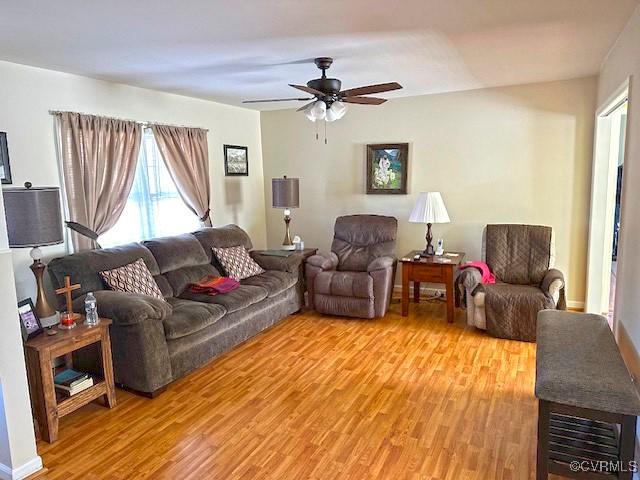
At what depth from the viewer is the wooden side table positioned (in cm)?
256

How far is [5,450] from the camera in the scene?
7.47 ft

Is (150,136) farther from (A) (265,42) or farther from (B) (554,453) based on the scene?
(B) (554,453)

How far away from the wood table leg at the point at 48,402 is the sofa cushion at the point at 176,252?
149cm

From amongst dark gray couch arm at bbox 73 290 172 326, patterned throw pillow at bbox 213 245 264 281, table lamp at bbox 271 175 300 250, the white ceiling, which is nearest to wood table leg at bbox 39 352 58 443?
dark gray couch arm at bbox 73 290 172 326

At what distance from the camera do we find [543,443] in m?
2.02

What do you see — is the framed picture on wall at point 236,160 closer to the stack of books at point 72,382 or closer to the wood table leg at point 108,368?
the wood table leg at point 108,368

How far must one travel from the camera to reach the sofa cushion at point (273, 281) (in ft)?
14.0

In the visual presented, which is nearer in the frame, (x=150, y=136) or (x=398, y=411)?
(x=398, y=411)

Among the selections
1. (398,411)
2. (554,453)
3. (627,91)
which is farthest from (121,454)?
(627,91)

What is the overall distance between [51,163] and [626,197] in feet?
13.5

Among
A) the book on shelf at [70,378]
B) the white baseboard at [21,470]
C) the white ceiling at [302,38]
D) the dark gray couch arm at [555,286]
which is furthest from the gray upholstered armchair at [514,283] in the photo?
the white baseboard at [21,470]

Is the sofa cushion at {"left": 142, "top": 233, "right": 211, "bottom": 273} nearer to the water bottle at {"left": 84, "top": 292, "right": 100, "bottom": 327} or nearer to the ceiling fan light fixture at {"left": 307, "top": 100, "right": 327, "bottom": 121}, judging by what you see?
the water bottle at {"left": 84, "top": 292, "right": 100, "bottom": 327}

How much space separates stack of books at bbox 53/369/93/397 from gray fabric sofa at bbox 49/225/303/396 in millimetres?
260

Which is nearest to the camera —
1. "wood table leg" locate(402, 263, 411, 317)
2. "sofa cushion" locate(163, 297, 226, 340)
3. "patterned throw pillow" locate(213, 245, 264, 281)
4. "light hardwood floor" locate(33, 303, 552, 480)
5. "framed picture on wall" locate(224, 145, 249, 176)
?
"light hardwood floor" locate(33, 303, 552, 480)
